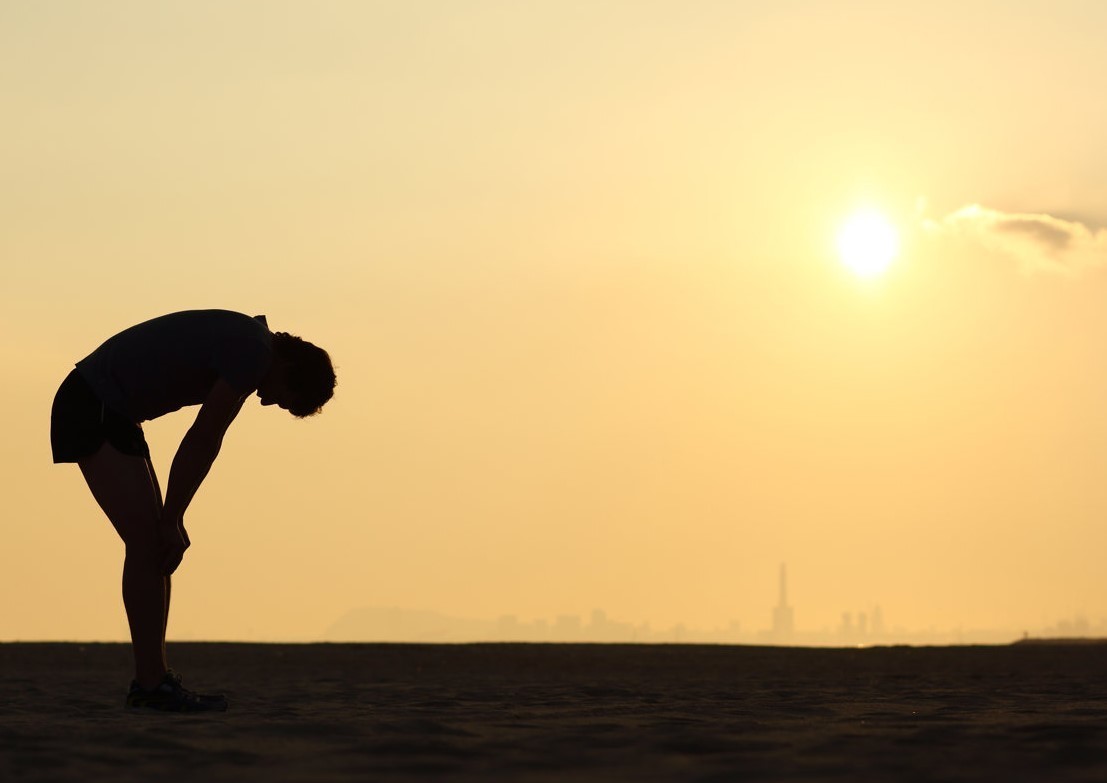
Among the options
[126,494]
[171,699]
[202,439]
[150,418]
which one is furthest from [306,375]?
[171,699]

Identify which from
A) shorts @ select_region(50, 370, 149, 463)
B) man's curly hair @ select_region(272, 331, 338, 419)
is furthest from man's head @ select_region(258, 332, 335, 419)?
shorts @ select_region(50, 370, 149, 463)

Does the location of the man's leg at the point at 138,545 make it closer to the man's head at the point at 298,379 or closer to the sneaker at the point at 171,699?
the sneaker at the point at 171,699

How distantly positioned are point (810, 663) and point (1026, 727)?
9731 mm

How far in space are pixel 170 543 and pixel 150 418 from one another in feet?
1.82

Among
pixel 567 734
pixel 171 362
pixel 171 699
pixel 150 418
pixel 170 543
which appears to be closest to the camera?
pixel 567 734

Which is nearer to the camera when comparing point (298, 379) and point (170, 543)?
point (170, 543)

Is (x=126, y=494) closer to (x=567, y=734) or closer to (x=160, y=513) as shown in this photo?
(x=160, y=513)

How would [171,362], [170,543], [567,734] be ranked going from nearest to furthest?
1. [567,734]
2. [170,543]
3. [171,362]

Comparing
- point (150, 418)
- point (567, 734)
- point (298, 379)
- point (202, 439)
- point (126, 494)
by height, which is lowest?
point (567, 734)

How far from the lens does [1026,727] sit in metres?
4.65

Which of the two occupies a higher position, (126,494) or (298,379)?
(298,379)

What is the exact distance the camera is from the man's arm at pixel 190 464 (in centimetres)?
588

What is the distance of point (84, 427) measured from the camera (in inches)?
234

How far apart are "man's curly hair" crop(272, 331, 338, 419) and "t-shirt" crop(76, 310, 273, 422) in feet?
0.33
